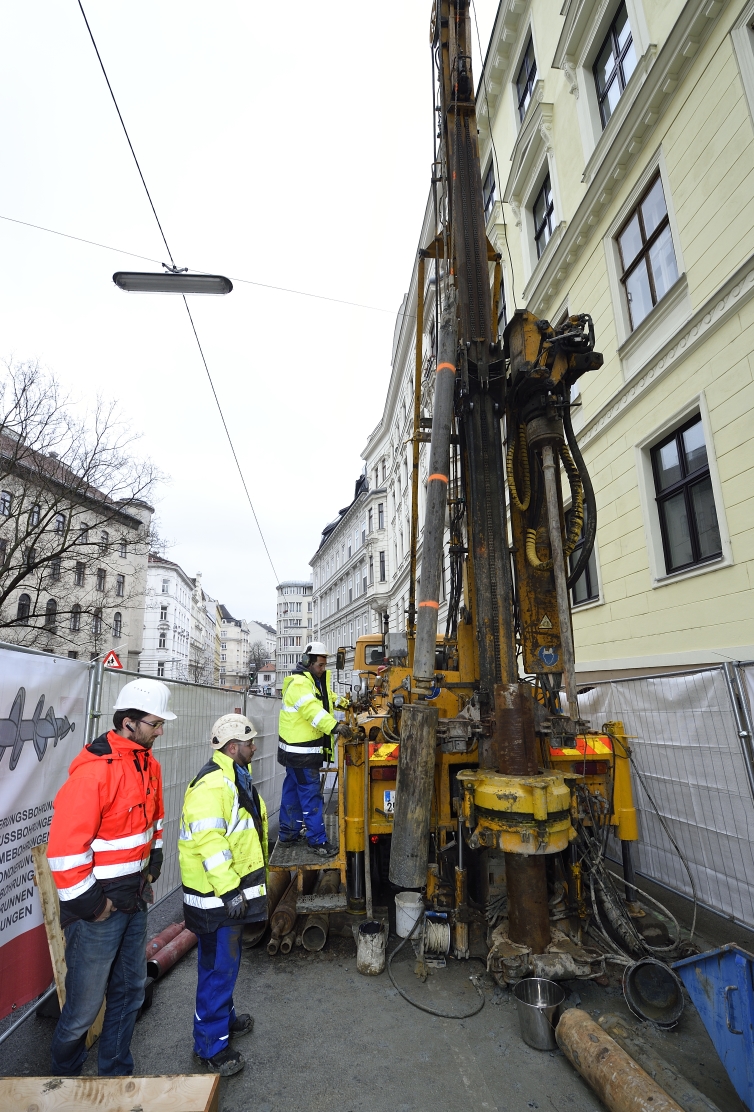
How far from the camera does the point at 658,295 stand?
8.65 meters

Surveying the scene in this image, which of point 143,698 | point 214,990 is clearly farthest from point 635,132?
point 214,990

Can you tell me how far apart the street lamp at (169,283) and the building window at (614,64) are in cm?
823

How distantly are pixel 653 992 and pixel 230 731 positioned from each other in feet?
10.0

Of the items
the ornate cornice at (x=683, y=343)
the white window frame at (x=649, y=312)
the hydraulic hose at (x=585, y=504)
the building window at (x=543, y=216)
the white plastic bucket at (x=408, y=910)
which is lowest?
the white plastic bucket at (x=408, y=910)

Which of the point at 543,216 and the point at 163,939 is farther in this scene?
the point at 543,216

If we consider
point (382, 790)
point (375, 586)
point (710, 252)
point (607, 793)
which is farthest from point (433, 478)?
point (375, 586)

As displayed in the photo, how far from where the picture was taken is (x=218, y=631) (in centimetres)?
13625

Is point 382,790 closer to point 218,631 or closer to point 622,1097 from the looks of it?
point 622,1097

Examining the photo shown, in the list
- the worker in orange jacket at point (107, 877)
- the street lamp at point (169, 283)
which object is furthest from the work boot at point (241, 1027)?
the street lamp at point (169, 283)

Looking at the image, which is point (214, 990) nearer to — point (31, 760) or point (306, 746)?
point (31, 760)

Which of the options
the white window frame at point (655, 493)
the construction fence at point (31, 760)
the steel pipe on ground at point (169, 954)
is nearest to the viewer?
the construction fence at point (31, 760)

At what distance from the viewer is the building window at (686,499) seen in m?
7.61

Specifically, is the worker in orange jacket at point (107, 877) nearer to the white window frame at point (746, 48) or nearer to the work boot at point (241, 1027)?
the work boot at point (241, 1027)

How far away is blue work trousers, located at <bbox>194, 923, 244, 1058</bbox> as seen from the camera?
10.5 feet
